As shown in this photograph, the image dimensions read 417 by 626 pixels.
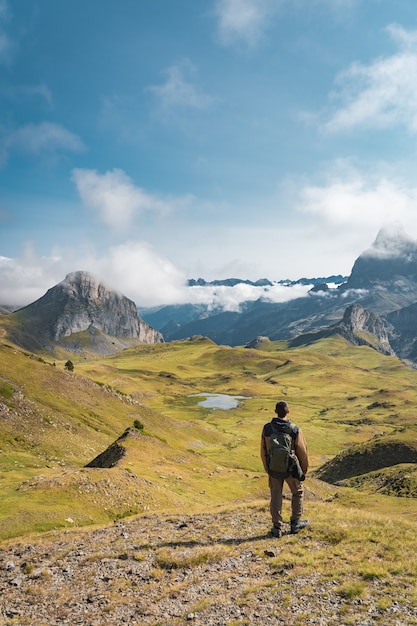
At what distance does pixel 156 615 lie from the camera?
14.5 m

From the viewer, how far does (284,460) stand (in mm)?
19000

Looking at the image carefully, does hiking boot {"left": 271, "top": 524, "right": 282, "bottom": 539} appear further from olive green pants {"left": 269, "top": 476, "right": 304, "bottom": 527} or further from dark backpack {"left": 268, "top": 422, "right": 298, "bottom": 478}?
dark backpack {"left": 268, "top": 422, "right": 298, "bottom": 478}

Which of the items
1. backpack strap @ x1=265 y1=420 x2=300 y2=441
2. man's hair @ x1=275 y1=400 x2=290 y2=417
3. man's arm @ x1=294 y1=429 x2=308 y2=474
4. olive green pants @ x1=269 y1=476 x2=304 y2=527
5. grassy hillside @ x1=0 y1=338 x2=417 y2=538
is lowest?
→ grassy hillside @ x1=0 y1=338 x2=417 y2=538

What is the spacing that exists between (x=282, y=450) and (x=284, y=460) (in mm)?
454

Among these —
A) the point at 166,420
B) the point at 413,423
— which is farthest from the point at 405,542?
the point at 413,423

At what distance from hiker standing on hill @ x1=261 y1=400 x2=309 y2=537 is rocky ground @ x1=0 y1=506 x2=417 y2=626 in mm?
1034

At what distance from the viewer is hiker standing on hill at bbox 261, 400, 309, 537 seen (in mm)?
19078

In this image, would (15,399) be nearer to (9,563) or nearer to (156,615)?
(9,563)

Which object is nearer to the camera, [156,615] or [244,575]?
[156,615]

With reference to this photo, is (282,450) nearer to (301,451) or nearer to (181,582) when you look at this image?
(301,451)

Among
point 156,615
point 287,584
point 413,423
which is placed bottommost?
point 413,423

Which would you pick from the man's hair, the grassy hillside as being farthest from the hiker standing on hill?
the grassy hillside

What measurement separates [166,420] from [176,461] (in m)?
40.6

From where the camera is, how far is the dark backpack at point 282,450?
62.4 feet
